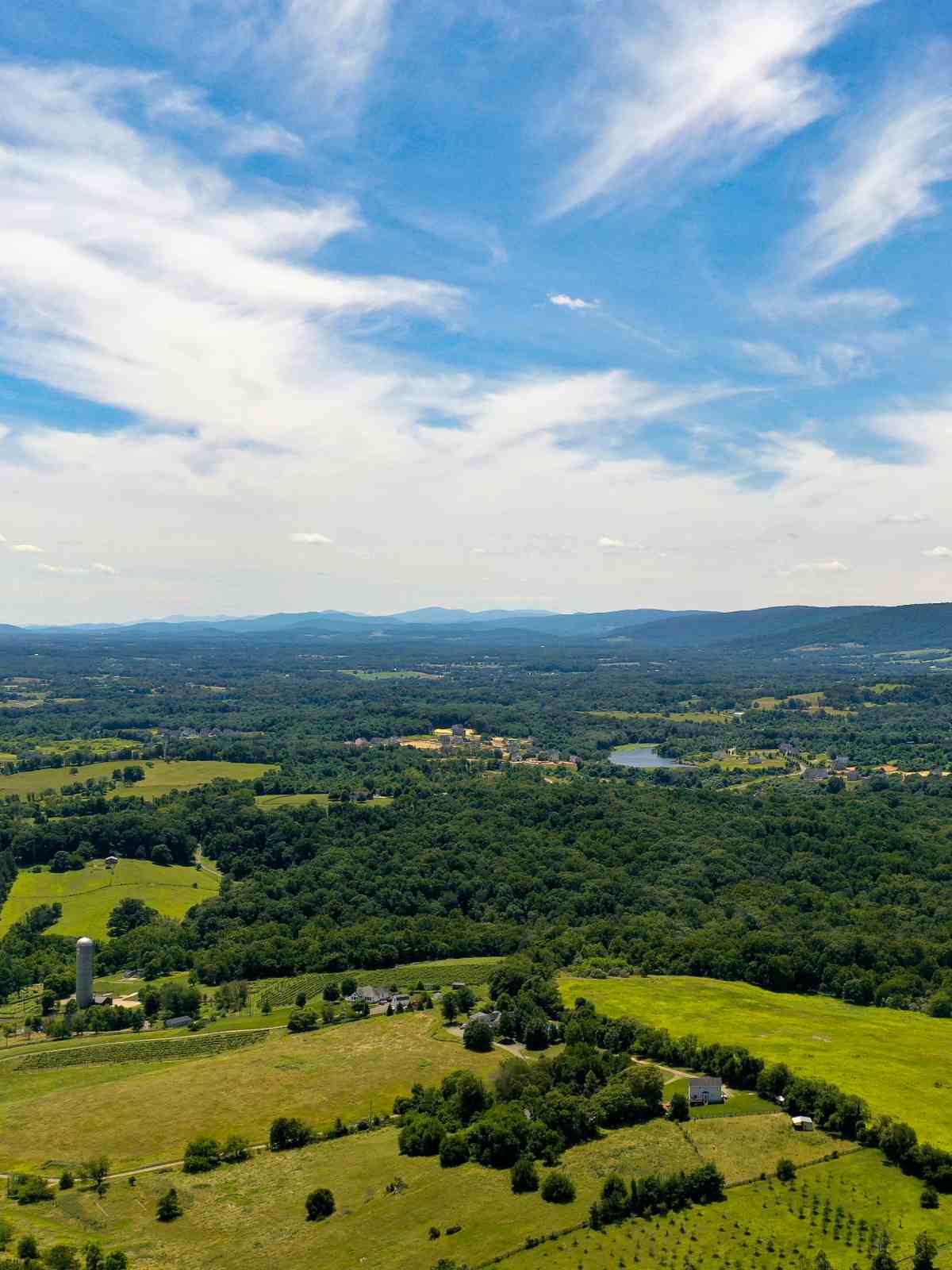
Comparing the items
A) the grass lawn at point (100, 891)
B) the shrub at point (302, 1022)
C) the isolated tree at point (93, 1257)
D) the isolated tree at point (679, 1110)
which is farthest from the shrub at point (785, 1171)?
the grass lawn at point (100, 891)

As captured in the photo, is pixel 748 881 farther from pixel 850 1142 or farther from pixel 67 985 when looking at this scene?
pixel 67 985

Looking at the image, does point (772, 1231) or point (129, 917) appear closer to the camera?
point (772, 1231)

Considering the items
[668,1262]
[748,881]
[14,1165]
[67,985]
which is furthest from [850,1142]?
[67,985]

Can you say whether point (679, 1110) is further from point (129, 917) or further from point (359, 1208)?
point (129, 917)

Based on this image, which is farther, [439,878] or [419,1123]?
[439,878]

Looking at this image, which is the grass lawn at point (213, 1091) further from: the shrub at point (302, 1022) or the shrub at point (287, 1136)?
the shrub at point (287, 1136)

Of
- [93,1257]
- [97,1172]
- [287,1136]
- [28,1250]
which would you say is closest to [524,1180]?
[287,1136]

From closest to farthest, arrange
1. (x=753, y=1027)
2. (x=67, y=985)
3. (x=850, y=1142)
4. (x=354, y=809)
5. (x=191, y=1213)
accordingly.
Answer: (x=191, y=1213) < (x=850, y=1142) < (x=753, y=1027) < (x=67, y=985) < (x=354, y=809)

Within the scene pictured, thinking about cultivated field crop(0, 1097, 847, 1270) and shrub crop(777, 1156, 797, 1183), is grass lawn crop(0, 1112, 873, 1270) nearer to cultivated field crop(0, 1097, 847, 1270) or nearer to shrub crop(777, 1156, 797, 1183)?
cultivated field crop(0, 1097, 847, 1270)
